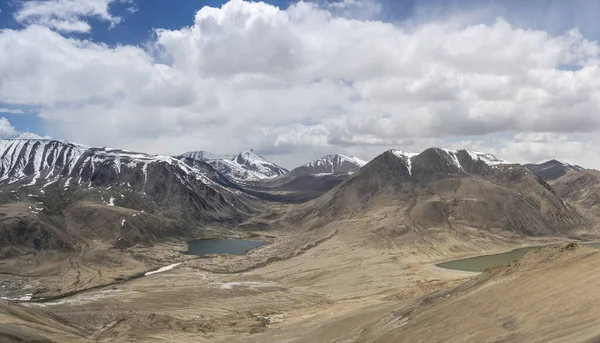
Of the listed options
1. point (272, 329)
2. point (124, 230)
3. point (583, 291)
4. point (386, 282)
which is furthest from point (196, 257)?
point (583, 291)

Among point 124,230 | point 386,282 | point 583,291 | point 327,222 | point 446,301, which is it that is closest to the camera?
point 583,291

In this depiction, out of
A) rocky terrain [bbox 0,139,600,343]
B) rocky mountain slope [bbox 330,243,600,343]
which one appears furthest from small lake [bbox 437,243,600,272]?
rocky mountain slope [bbox 330,243,600,343]

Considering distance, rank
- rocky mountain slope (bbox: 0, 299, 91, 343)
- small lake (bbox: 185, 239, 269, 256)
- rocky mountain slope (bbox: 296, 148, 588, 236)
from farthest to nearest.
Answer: rocky mountain slope (bbox: 296, 148, 588, 236) → small lake (bbox: 185, 239, 269, 256) → rocky mountain slope (bbox: 0, 299, 91, 343)

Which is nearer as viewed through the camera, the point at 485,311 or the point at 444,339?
the point at 444,339

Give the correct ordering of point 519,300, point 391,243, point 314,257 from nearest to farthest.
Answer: point 519,300 < point 314,257 < point 391,243

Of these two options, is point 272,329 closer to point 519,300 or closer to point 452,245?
point 519,300

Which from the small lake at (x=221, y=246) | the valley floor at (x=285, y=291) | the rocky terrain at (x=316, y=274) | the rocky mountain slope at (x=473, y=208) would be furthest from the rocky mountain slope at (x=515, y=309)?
the small lake at (x=221, y=246)

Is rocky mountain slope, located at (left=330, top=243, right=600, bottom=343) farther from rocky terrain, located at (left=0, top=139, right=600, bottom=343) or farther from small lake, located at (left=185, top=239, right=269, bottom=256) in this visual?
small lake, located at (left=185, top=239, right=269, bottom=256)
